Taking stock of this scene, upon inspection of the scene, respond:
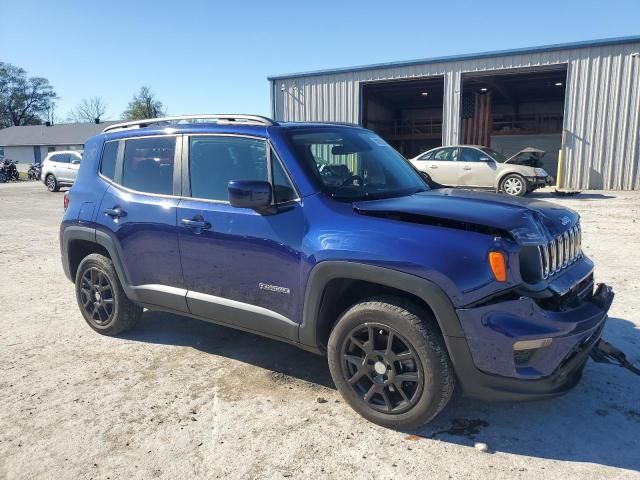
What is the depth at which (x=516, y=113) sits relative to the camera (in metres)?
31.4

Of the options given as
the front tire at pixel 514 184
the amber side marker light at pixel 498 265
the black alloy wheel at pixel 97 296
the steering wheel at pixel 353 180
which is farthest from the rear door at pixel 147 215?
the front tire at pixel 514 184

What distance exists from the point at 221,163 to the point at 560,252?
93.7 inches

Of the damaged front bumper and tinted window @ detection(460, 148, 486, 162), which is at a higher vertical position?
tinted window @ detection(460, 148, 486, 162)

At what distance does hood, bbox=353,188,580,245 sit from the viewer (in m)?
2.75

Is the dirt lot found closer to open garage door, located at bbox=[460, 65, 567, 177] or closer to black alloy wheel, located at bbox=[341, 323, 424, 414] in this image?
black alloy wheel, located at bbox=[341, 323, 424, 414]

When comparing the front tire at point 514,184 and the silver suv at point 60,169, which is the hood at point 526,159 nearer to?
the front tire at point 514,184

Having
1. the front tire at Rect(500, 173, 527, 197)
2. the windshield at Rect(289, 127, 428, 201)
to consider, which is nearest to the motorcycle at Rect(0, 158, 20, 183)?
the front tire at Rect(500, 173, 527, 197)

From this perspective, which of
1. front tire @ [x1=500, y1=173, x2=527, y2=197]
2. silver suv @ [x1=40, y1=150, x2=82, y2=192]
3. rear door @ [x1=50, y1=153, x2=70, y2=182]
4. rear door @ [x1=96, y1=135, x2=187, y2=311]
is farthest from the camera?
rear door @ [x1=50, y1=153, x2=70, y2=182]

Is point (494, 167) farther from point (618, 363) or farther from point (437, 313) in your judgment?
point (437, 313)

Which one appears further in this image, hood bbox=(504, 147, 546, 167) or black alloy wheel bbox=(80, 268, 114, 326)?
hood bbox=(504, 147, 546, 167)

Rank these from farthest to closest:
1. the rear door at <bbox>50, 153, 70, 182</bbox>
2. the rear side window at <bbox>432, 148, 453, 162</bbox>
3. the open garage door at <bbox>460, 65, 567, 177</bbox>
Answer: the open garage door at <bbox>460, 65, 567, 177</bbox>
the rear door at <bbox>50, 153, 70, 182</bbox>
the rear side window at <bbox>432, 148, 453, 162</bbox>

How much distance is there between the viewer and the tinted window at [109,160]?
14.6 ft

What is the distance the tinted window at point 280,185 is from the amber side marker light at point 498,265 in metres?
1.31

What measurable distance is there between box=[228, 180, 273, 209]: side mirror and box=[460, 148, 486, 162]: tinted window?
13321 mm
